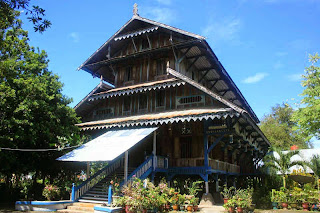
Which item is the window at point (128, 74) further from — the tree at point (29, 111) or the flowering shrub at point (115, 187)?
the flowering shrub at point (115, 187)

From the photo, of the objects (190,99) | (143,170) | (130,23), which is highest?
(130,23)

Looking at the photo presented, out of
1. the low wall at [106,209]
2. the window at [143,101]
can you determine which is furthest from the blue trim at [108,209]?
the window at [143,101]

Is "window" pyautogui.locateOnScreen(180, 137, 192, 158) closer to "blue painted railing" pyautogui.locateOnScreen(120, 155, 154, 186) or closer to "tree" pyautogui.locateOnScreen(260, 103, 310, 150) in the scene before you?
"blue painted railing" pyautogui.locateOnScreen(120, 155, 154, 186)

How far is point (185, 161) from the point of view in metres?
18.0

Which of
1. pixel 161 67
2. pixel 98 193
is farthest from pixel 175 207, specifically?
pixel 161 67

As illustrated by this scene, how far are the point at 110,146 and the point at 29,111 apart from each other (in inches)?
204

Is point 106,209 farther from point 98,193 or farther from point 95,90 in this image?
point 95,90

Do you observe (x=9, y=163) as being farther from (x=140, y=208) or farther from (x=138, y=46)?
(x=138, y=46)

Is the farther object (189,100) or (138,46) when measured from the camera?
(138,46)

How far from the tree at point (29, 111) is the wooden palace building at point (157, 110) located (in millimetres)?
2071

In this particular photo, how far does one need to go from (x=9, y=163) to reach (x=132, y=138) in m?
7.38

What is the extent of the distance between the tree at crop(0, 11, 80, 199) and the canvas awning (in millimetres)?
2491

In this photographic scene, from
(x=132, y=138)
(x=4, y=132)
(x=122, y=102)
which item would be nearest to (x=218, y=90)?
(x=122, y=102)

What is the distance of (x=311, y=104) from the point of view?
2542 centimetres
